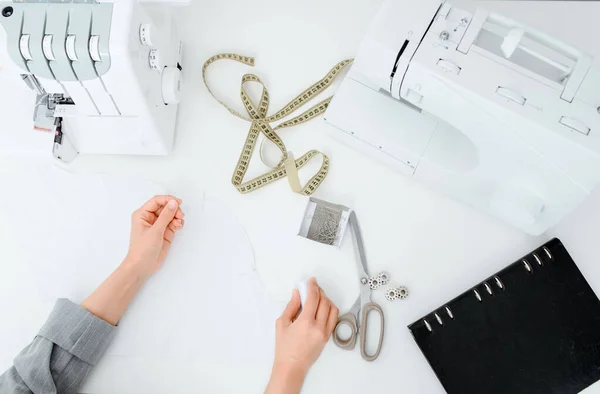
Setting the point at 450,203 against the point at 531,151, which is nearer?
the point at 531,151

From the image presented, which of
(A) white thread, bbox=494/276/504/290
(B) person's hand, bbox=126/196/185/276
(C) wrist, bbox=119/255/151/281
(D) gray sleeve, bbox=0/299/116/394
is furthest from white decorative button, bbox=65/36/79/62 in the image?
(A) white thread, bbox=494/276/504/290

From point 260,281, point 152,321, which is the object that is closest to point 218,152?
point 260,281

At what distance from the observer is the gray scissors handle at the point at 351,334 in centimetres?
143

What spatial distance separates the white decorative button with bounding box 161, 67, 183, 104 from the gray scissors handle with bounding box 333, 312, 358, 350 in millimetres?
759

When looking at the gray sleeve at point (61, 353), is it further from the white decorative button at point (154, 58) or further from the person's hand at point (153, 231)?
the white decorative button at point (154, 58)

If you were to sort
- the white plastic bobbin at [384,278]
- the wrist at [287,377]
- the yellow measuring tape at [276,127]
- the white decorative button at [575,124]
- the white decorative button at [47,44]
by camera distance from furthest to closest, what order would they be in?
1. the yellow measuring tape at [276,127]
2. the white plastic bobbin at [384,278]
3. the wrist at [287,377]
4. the white decorative button at [47,44]
5. the white decorative button at [575,124]

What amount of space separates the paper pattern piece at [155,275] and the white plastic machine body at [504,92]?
64 cm

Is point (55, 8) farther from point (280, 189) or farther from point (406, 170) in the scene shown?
point (406, 170)

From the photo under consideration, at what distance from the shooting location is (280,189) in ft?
5.20

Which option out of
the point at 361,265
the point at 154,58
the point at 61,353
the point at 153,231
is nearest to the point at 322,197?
the point at 361,265

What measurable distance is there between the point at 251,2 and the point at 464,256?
3.40 feet

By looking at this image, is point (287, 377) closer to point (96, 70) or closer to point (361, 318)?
point (361, 318)

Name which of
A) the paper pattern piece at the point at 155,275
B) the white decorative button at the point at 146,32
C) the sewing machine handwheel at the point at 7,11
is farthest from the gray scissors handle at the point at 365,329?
the sewing machine handwheel at the point at 7,11

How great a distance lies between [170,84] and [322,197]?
20.7 inches
